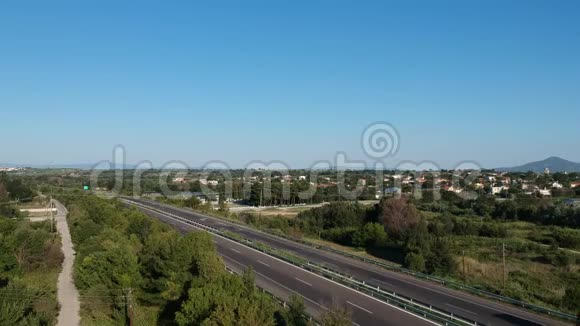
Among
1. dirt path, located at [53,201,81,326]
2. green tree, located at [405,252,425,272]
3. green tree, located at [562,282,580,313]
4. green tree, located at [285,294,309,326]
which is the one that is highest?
green tree, located at [285,294,309,326]

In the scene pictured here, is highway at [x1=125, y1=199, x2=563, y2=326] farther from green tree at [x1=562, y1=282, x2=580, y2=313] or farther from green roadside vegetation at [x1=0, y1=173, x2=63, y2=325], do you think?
green roadside vegetation at [x1=0, y1=173, x2=63, y2=325]

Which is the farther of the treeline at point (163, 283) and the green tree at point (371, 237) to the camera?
the green tree at point (371, 237)

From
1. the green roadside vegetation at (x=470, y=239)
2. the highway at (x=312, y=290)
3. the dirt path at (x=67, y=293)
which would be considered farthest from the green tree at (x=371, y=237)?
the dirt path at (x=67, y=293)

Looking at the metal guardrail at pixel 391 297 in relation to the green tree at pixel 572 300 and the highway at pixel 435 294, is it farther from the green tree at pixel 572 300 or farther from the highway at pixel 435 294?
the green tree at pixel 572 300

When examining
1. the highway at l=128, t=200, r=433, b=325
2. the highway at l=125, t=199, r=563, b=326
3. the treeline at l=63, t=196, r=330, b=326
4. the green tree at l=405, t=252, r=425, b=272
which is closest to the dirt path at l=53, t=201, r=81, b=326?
the treeline at l=63, t=196, r=330, b=326

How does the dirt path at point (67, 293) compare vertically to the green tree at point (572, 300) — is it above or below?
below

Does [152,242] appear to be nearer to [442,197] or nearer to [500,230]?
[500,230]
